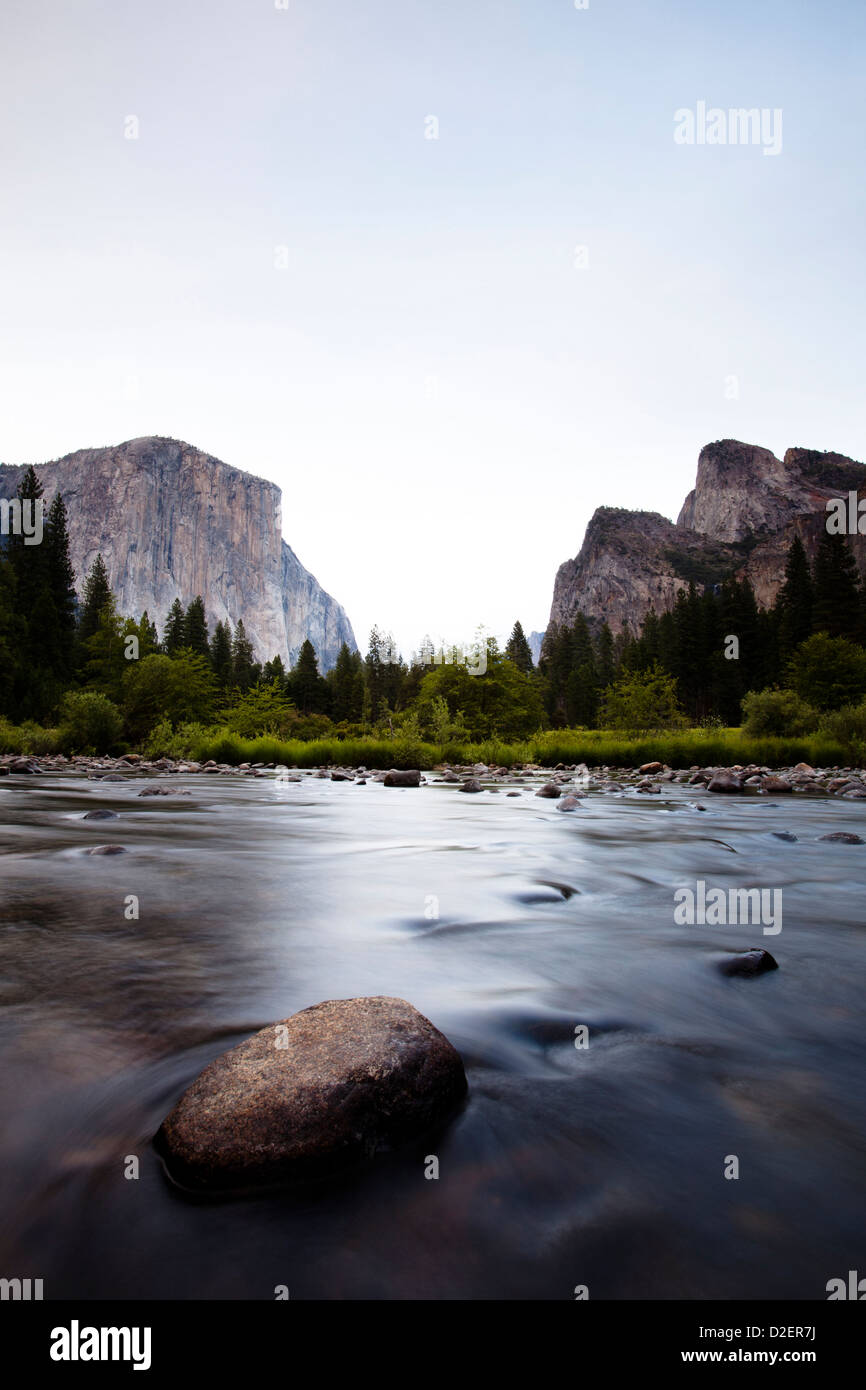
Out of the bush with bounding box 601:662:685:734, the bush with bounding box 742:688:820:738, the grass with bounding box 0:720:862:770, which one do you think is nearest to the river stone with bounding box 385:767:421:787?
the grass with bounding box 0:720:862:770

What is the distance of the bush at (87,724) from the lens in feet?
110

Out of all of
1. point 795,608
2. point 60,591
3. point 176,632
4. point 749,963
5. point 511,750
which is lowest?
point 511,750

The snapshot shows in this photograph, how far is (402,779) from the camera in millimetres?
21328

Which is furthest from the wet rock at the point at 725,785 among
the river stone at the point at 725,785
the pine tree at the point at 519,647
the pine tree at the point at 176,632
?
the pine tree at the point at 519,647

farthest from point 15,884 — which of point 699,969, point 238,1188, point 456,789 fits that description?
point 456,789

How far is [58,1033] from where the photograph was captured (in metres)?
3.06

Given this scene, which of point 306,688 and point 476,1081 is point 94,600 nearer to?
point 306,688

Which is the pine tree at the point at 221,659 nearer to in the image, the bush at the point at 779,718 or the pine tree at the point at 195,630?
the pine tree at the point at 195,630

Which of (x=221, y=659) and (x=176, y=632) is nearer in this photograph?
(x=176, y=632)

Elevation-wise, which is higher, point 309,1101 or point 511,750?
point 309,1101

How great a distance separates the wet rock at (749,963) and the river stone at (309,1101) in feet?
7.26

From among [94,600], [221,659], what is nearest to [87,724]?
[94,600]

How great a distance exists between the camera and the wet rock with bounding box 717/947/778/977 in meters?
4.09

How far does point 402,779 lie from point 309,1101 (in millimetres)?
19149
